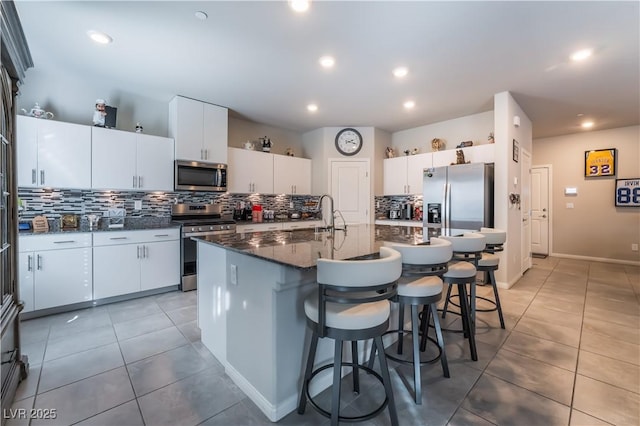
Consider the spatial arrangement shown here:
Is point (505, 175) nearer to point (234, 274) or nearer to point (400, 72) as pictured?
point (400, 72)

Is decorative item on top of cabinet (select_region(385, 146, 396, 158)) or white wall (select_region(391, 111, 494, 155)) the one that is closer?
white wall (select_region(391, 111, 494, 155))

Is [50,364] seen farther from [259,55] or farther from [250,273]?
[259,55]

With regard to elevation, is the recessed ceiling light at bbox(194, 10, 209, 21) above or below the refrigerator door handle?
above

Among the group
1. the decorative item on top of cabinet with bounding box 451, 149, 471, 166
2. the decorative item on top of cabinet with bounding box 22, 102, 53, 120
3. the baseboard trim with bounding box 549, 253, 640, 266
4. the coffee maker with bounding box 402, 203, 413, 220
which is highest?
the decorative item on top of cabinet with bounding box 22, 102, 53, 120

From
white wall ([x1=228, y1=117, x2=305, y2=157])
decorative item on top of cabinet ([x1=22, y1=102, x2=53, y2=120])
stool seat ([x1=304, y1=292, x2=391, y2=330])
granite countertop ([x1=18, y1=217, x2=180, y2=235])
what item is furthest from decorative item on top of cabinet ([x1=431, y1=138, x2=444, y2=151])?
decorative item on top of cabinet ([x1=22, y1=102, x2=53, y2=120])

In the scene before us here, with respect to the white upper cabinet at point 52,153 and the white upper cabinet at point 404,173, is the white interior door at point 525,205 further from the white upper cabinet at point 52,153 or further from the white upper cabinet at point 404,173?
the white upper cabinet at point 52,153

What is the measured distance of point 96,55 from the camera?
2770 mm

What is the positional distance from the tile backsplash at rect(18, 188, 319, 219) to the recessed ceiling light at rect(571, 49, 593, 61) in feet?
9.65

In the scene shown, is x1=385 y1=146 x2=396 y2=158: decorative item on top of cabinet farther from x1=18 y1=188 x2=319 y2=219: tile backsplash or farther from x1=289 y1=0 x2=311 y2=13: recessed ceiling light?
x1=289 y1=0 x2=311 y2=13: recessed ceiling light

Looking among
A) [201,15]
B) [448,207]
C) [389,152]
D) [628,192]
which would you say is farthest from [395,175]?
[628,192]

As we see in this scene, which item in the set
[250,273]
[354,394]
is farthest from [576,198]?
[250,273]

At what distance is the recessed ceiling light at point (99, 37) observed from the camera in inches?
94.7

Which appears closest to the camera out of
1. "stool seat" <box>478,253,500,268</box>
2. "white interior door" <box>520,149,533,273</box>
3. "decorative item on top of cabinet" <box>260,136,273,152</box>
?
"stool seat" <box>478,253,500,268</box>

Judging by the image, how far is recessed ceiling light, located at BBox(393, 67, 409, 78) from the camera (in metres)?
3.05
